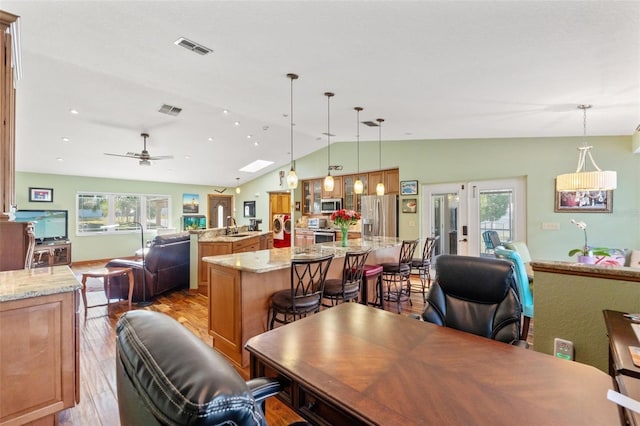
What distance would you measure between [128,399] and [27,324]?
1.67m

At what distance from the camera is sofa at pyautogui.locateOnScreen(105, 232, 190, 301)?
176 inches

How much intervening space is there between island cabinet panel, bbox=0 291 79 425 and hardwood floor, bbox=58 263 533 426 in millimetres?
256

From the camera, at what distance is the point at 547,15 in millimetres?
1653

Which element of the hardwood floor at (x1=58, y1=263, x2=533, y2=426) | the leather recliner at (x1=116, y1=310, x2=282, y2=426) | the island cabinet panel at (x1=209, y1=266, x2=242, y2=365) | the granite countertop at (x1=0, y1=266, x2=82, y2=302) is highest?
the leather recliner at (x1=116, y1=310, x2=282, y2=426)

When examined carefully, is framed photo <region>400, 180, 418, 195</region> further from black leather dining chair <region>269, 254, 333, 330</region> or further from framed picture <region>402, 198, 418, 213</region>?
black leather dining chair <region>269, 254, 333, 330</region>

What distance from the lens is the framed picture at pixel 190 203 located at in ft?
32.1

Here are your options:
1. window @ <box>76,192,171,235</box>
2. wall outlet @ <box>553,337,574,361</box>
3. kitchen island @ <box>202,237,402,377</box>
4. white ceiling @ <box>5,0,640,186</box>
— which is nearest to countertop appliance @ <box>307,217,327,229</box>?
white ceiling @ <box>5,0,640,186</box>

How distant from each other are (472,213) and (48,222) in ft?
32.1

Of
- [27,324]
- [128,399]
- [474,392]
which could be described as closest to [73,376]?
[27,324]

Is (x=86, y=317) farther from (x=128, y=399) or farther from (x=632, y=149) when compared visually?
(x=632, y=149)

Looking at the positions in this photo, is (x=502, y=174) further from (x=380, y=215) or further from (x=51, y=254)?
(x=51, y=254)

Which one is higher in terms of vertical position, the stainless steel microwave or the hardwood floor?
the stainless steel microwave

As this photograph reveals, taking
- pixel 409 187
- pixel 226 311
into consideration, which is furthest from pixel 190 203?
pixel 226 311

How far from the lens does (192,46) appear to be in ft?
7.88
